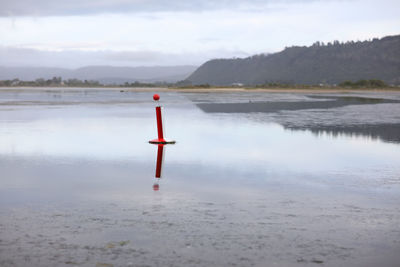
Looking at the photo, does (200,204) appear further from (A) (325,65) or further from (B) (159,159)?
(A) (325,65)

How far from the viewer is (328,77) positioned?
138 meters

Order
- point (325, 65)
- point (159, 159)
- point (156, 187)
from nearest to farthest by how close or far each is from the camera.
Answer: point (156, 187), point (159, 159), point (325, 65)

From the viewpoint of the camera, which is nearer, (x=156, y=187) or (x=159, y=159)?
(x=156, y=187)

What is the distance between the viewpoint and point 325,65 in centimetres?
15050

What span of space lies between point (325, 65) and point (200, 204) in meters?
152

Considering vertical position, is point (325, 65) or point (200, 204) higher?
point (325, 65)

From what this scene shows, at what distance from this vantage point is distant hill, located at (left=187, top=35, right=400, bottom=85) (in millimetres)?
137750

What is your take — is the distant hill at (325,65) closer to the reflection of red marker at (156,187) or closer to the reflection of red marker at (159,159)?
the reflection of red marker at (159,159)

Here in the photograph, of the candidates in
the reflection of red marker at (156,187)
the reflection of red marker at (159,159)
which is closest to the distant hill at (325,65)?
the reflection of red marker at (159,159)

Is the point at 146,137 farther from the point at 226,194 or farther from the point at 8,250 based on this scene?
the point at 8,250

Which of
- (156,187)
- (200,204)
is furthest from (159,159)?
(200,204)

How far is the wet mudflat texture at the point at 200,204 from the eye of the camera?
4270 mm

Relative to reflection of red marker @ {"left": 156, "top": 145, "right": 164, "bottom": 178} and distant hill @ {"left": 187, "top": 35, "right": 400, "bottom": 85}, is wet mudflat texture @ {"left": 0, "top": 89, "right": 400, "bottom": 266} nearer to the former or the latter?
reflection of red marker @ {"left": 156, "top": 145, "right": 164, "bottom": 178}

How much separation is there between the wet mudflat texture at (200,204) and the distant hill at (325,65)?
125275 millimetres
